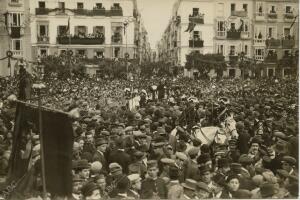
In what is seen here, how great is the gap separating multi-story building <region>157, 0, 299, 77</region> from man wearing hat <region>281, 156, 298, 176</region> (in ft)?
4.54

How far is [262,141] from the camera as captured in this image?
17.3ft

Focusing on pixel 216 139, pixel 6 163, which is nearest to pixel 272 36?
pixel 216 139

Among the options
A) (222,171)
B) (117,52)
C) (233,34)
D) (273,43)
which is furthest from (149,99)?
(222,171)

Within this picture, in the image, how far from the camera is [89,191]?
405 centimetres

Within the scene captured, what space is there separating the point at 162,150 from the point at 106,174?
29.7 inches

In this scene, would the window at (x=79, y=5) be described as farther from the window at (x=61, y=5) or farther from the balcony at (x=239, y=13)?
the balcony at (x=239, y=13)

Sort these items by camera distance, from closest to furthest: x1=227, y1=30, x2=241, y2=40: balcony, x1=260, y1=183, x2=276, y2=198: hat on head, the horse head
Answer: x1=260, y1=183, x2=276, y2=198: hat on head, the horse head, x1=227, y1=30, x2=241, y2=40: balcony

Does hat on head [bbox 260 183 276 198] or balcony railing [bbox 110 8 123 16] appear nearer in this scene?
hat on head [bbox 260 183 276 198]

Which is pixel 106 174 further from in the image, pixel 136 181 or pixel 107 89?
pixel 107 89

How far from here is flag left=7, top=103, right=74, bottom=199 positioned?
3973 mm

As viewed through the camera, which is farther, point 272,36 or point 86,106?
point 86,106

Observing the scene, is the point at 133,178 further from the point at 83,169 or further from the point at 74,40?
the point at 74,40

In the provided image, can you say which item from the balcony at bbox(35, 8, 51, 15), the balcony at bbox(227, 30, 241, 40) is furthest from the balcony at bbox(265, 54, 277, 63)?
the balcony at bbox(35, 8, 51, 15)

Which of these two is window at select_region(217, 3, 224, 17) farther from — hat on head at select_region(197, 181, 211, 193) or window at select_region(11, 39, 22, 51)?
window at select_region(11, 39, 22, 51)
